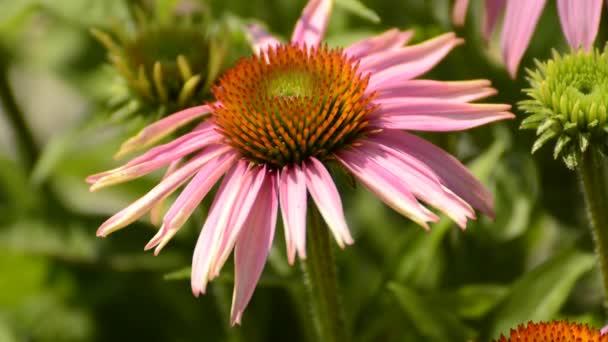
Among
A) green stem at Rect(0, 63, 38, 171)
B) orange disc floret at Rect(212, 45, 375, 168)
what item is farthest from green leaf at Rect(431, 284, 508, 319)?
green stem at Rect(0, 63, 38, 171)

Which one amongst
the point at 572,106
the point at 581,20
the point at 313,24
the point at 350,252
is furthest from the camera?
the point at 350,252

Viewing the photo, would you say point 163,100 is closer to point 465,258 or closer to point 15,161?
point 465,258

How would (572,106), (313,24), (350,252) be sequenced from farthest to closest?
1. (350,252)
2. (313,24)
3. (572,106)

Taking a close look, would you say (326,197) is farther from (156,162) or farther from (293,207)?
(156,162)

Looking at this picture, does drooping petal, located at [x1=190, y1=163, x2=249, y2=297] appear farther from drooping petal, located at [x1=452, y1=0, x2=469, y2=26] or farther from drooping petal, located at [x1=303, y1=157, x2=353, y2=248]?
drooping petal, located at [x1=452, y1=0, x2=469, y2=26]

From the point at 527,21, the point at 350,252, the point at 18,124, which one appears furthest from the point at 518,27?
the point at 18,124

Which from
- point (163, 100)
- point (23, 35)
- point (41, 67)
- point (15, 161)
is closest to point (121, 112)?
point (163, 100)

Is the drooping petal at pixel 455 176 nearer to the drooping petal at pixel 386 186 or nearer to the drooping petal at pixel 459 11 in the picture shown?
the drooping petal at pixel 386 186

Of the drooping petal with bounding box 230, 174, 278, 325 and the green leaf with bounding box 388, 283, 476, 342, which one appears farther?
the green leaf with bounding box 388, 283, 476, 342

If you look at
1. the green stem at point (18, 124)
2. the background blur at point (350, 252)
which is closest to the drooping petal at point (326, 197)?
the background blur at point (350, 252)
